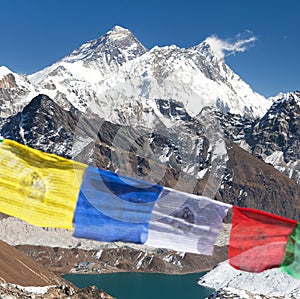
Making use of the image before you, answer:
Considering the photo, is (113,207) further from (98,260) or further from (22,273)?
(98,260)

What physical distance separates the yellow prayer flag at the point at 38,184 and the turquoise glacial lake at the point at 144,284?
12120 centimetres

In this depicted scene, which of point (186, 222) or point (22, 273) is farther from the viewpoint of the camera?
point (22, 273)

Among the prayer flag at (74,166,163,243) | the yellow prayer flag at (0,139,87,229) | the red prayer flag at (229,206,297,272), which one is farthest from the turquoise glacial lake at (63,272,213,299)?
the yellow prayer flag at (0,139,87,229)

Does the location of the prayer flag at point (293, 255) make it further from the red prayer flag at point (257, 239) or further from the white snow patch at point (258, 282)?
the white snow patch at point (258, 282)

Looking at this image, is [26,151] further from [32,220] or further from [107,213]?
[107,213]

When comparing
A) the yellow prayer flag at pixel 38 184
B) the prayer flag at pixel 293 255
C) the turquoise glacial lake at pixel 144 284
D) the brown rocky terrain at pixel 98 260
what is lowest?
the turquoise glacial lake at pixel 144 284

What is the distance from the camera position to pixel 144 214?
1012cm

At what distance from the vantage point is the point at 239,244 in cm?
1034

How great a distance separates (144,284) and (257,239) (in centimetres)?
15100

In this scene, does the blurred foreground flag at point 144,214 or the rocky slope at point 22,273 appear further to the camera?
the rocky slope at point 22,273

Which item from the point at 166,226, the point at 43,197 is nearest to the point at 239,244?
the point at 166,226

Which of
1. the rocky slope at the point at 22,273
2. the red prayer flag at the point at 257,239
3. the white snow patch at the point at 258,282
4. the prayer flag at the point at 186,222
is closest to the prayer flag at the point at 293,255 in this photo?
the red prayer flag at the point at 257,239

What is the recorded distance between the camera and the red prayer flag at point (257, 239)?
33.0ft

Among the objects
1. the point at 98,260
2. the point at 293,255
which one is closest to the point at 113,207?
the point at 293,255
